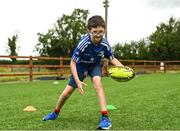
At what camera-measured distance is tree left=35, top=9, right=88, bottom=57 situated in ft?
229

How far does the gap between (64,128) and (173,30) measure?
65694 mm

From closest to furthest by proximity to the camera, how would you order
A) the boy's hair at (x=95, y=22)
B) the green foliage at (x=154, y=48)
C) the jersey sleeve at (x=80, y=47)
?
the boy's hair at (x=95, y=22) < the jersey sleeve at (x=80, y=47) < the green foliage at (x=154, y=48)

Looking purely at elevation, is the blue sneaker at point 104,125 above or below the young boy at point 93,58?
below

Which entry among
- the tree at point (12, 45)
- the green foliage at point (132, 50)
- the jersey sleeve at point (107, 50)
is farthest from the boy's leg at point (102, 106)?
the tree at point (12, 45)

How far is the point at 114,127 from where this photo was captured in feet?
17.3

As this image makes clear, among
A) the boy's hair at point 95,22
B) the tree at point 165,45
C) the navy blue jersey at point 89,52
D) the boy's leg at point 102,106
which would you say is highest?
the tree at point 165,45

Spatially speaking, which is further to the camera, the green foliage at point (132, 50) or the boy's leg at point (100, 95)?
the green foliage at point (132, 50)

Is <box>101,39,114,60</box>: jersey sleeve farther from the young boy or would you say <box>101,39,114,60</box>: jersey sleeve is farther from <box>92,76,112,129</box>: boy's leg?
<box>92,76,112,129</box>: boy's leg

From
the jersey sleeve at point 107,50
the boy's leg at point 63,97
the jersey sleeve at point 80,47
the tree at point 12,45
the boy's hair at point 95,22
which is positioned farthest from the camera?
the tree at point 12,45

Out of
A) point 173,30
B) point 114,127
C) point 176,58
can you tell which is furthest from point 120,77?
point 173,30

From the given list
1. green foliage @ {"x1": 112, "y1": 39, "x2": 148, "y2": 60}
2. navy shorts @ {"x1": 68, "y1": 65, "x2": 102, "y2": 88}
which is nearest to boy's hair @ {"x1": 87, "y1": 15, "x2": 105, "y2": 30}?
navy shorts @ {"x1": 68, "y1": 65, "x2": 102, "y2": 88}

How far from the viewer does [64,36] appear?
2795 inches

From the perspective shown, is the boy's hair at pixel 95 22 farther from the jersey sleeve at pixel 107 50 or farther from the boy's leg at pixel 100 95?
the boy's leg at pixel 100 95

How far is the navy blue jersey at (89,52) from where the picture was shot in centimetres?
553
